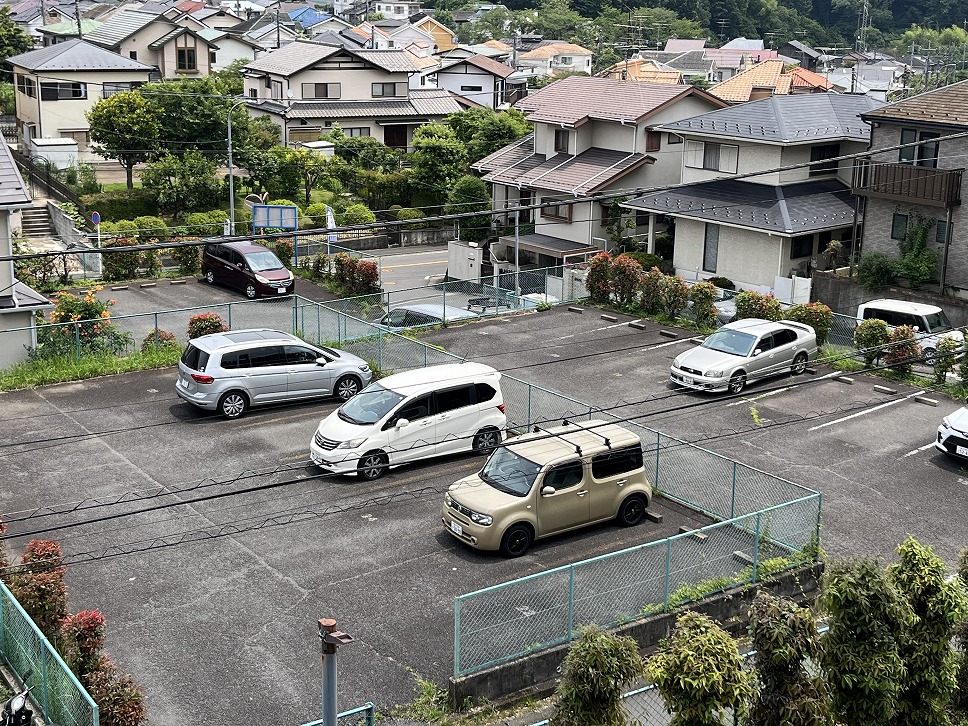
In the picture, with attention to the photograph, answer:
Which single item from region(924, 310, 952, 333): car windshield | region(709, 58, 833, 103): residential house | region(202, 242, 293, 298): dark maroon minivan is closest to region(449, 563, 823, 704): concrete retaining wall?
region(924, 310, 952, 333): car windshield

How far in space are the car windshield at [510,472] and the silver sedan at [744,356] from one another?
26.6 ft

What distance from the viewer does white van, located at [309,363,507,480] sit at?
1920 centimetres

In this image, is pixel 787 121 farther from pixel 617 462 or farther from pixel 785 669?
pixel 785 669

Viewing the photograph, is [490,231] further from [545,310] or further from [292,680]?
[292,680]

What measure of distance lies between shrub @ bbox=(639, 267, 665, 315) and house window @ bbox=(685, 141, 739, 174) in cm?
840

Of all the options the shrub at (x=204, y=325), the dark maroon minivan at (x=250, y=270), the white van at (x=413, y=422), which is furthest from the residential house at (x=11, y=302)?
the white van at (x=413, y=422)

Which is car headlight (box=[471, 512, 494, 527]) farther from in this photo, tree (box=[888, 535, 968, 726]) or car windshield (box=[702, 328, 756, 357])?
car windshield (box=[702, 328, 756, 357])

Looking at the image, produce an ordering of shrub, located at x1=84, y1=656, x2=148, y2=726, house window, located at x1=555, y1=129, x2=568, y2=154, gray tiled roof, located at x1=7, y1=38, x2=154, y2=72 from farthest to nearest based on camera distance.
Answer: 1. gray tiled roof, located at x1=7, y1=38, x2=154, y2=72
2. house window, located at x1=555, y1=129, x2=568, y2=154
3. shrub, located at x1=84, y1=656, x2=148, y2=726

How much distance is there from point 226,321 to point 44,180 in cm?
2512

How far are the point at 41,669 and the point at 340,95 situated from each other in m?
54.2

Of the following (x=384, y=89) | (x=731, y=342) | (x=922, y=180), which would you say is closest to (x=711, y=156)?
(x=922, y=180)

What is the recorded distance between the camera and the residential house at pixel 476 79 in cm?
8050

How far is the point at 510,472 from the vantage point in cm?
1684

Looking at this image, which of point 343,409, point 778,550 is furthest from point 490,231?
point 778,550
